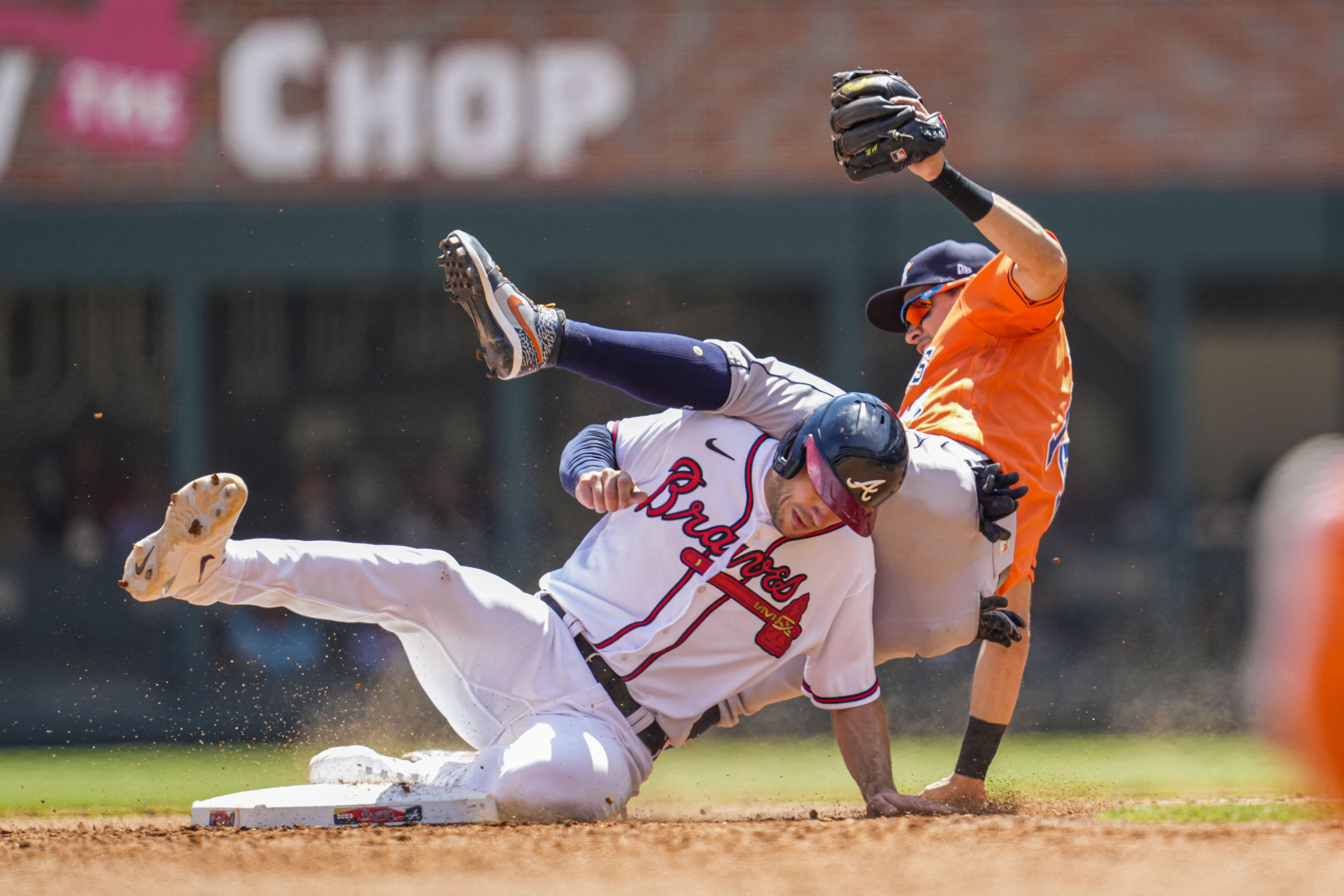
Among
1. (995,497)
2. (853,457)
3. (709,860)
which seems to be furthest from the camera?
(995,497)

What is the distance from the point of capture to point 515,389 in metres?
8.77

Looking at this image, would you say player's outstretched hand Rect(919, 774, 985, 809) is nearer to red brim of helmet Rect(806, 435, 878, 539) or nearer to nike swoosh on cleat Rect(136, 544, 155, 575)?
red brim of helmet Rect(806, 435, 878, 539)

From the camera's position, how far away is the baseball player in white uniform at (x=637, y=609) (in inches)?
123

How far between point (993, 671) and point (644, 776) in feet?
4.09

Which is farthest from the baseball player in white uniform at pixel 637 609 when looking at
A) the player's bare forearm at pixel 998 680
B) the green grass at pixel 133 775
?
the green grass at pixel 133 775

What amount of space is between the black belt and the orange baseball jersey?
3.25ft

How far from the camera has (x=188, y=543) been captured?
9.87 feet

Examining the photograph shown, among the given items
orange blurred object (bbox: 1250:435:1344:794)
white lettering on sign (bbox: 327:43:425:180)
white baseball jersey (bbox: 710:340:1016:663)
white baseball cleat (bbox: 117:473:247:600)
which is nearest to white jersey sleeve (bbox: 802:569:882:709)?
white baseball jersey (bbox: 710:340:1016:663)

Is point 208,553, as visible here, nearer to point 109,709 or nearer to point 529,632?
point 529,632

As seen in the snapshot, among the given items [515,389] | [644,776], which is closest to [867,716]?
[644,776]

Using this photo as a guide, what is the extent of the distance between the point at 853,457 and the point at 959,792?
1.46m

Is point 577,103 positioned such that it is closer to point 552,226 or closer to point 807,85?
point 552,226

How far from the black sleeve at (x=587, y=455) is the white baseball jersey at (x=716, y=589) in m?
0.06

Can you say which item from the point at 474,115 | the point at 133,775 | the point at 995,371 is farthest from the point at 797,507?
the point at 474,115
